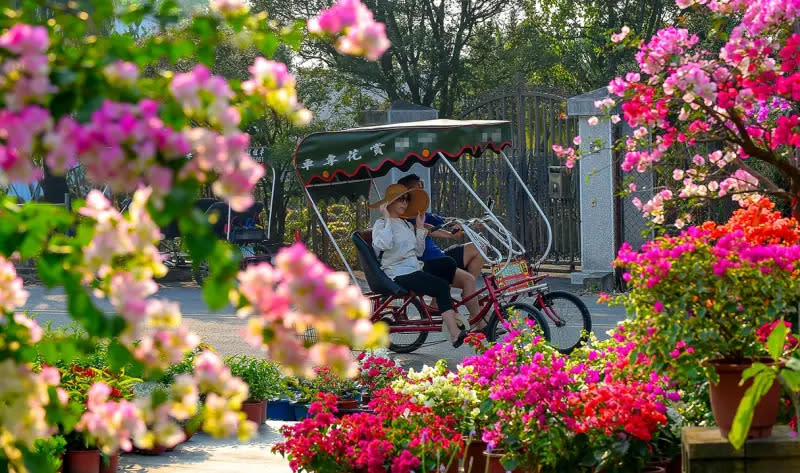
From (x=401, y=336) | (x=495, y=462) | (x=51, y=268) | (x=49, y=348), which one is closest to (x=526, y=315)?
Result: (x=401, y=336)

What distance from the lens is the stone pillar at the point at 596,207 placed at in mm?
16062

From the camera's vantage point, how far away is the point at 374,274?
10.1 meters

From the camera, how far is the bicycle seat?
9.98 meters

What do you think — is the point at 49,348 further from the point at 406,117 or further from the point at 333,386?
the point at 406,117

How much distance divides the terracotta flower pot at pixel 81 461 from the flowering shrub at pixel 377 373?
1929 millimetres

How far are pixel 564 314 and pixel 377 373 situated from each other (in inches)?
133

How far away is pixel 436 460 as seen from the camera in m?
4.93

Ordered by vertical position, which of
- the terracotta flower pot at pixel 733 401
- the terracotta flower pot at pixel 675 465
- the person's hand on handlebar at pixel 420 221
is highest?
the person's hand on handlebar at pixel 420 221

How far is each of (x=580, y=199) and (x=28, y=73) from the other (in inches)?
593

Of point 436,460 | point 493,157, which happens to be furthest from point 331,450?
point 493,157

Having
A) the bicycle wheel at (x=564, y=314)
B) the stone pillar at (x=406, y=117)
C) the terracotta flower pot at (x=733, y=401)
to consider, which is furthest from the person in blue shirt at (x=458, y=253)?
the stone pillar at (x=406, y=117)

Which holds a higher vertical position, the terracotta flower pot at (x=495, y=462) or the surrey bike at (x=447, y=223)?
the surrey bike at (x=447, y=223)

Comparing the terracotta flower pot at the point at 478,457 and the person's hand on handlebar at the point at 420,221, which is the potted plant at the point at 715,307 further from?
the person's hand on handlebar at the point at 420,221

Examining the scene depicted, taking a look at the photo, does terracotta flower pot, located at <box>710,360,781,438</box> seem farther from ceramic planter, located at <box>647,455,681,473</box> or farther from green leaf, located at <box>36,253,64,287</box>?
green leaf, located at <box>36,253,64,287</box>
